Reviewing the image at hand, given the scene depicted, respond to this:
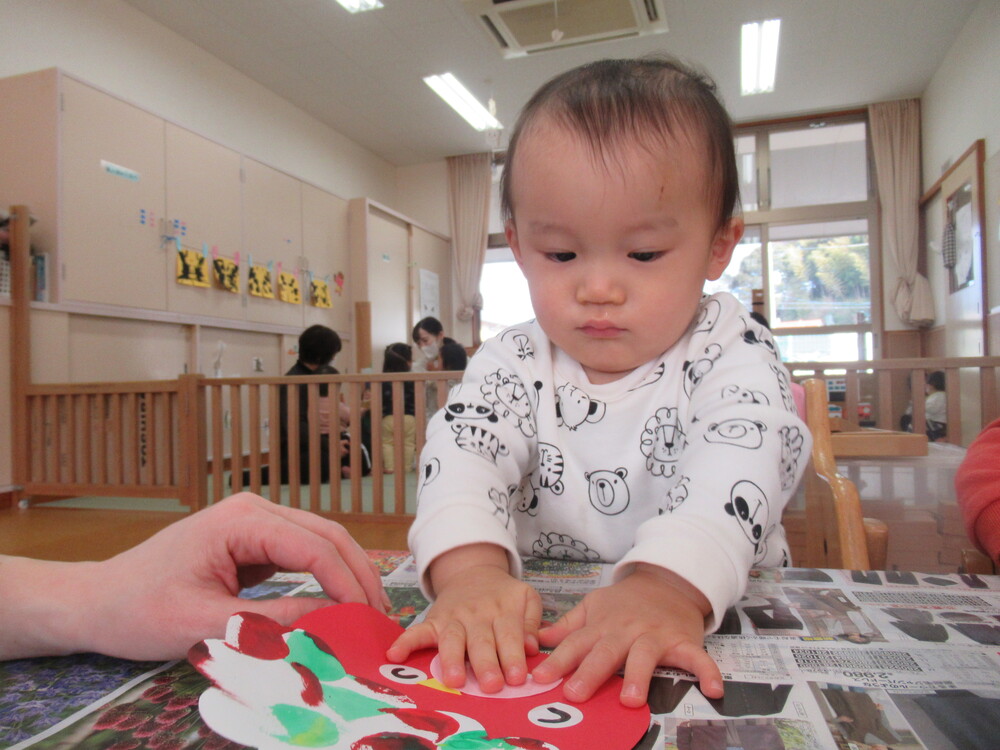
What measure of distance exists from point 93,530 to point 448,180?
214 inches

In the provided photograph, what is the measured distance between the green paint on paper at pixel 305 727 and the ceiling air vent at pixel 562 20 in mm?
4131

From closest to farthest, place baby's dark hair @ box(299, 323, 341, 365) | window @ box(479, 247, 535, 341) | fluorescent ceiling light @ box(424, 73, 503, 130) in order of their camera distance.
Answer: baby's dark hair @ box(299, 323, 341, 365)
fluorescent ceiling light @ box(424, 73, 503, 130)
window @ box(479, 247, 535, 341)

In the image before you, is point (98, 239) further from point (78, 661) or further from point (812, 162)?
point (812, 162)

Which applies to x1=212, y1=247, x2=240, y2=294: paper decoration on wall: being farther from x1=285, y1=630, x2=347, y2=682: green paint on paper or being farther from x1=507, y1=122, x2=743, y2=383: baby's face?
x1=285, y1=630, x2=347, y2=682: green paint on paper

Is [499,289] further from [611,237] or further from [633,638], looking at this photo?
[633,638]

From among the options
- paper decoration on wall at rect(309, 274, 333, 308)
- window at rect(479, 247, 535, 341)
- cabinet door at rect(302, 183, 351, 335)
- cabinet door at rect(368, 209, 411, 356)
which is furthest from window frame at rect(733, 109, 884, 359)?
paper decoration on wall at rect(309, 274, 333, 308)

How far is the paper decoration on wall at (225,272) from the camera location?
4105 millimetres

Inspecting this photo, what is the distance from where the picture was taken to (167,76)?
414 cm

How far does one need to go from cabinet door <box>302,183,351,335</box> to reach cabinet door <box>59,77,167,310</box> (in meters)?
1.46

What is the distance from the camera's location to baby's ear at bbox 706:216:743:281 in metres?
0.70

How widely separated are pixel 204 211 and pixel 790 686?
4379 mm

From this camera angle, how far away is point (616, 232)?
592 millimetres

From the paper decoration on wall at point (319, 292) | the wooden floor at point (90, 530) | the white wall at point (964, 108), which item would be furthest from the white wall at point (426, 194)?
the wooden floor at point (90, 530)

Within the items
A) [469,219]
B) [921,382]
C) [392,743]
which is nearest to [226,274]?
[469,219]
